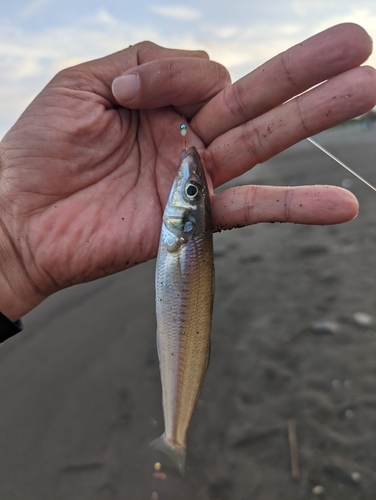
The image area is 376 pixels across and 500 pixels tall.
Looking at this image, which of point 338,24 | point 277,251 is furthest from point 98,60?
point 277,251

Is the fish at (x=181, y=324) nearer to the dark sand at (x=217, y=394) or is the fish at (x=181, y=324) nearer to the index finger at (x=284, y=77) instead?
the index finger at (x=284, y=77)

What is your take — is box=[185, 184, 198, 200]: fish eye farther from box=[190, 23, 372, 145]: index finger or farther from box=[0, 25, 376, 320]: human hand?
box=[190, 23, 372, 145]: index finger

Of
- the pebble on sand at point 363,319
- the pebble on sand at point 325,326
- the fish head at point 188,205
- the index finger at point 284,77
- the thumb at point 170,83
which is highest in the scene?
the thumb at point 170,83

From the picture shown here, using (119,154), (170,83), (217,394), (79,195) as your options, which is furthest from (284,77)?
(217,394)

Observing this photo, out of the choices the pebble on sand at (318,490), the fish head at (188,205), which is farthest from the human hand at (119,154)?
the pebble on sand at (318,490)

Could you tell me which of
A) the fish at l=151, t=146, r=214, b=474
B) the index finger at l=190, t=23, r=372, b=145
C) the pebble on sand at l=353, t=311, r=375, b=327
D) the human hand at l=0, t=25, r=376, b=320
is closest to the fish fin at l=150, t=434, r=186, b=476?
the fish at l=151, t=146, r=214, b=474

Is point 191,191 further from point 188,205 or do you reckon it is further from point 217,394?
point 217,394
